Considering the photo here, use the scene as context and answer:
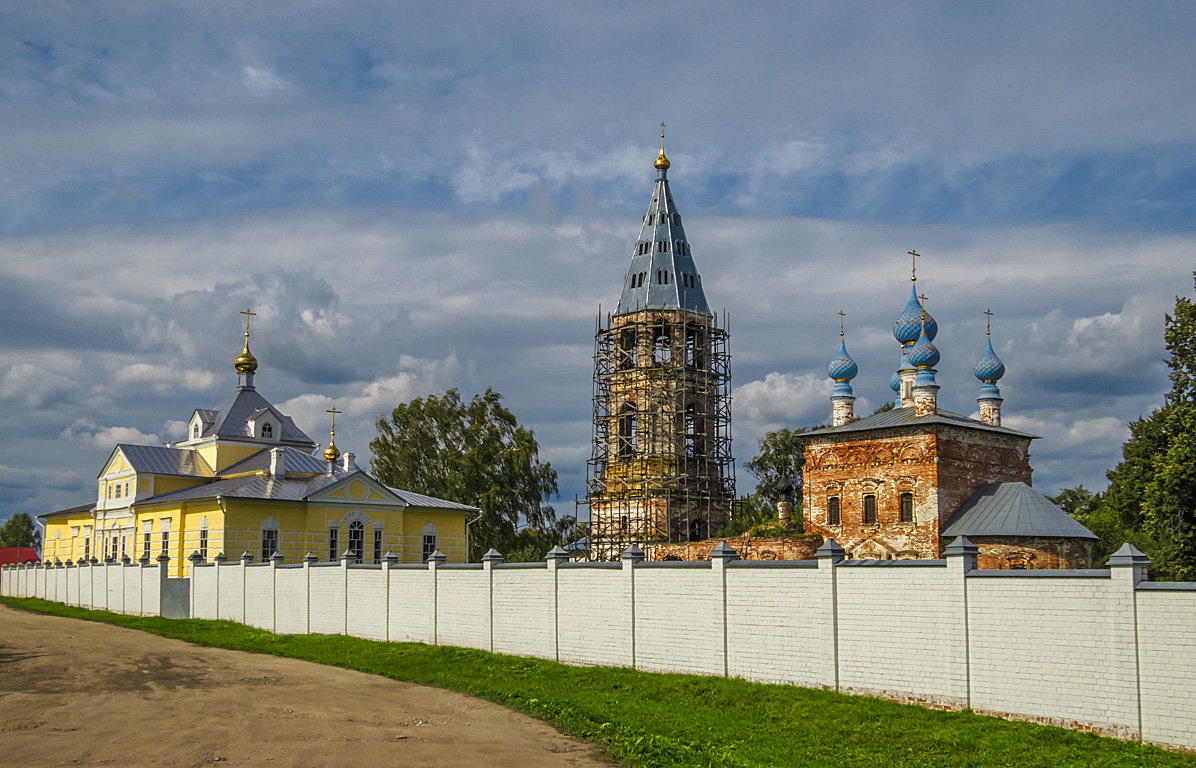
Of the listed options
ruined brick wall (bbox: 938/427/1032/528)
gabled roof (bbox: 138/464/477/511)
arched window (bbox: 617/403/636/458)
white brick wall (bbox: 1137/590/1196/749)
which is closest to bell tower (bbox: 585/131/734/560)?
arched window (bbox: 617/403/636/458)

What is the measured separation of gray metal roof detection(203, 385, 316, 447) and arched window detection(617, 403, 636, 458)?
1347 cm

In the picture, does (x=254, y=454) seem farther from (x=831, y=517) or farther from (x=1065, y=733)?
(x=1065, y=733)

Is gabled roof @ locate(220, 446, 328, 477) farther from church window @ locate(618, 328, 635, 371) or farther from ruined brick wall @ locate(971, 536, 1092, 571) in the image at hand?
ruined brick wall @ locate(971, 536, 1092, 571)

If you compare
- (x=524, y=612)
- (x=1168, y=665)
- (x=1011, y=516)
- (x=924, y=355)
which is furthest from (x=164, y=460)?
(x=1168, y=665)

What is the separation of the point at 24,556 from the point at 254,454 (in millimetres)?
37695

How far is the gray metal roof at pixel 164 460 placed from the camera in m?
41.3

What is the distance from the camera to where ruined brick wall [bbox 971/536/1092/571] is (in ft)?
92.3

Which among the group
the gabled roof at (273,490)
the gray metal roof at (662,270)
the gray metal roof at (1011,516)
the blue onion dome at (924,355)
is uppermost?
the gray metal roof at (662,270)

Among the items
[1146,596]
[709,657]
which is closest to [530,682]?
[709,657]

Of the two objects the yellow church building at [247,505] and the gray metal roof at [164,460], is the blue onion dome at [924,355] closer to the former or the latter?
the yellow church building at [247,505]

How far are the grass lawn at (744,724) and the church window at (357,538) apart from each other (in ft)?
55.8

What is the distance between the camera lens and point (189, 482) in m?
42.2

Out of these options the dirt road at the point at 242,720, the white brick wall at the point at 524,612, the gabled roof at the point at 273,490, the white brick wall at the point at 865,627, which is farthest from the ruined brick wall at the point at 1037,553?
the gabled roof at the point at 273,490

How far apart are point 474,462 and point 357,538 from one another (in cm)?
1568
